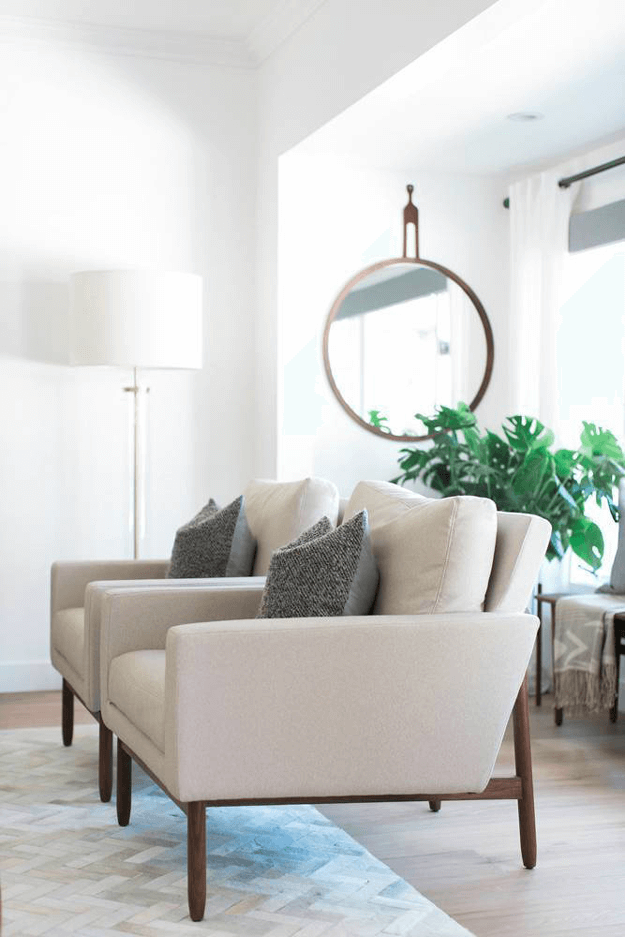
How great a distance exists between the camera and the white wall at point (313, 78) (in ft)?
12.6

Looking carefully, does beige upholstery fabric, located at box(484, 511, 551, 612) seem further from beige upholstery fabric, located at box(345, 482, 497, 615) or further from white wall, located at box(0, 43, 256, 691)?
white wall, located at box(0, 43, 256, 691)

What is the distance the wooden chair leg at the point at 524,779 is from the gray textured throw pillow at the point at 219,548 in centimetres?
115

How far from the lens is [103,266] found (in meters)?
5.19

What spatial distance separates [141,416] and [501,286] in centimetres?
174

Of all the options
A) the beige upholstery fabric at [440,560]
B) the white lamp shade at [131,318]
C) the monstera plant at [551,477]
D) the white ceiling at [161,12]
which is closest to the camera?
the beige upholstery fabric at [440,560]

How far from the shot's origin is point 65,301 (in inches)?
202

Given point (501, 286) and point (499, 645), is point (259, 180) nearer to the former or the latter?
point (501, 286)

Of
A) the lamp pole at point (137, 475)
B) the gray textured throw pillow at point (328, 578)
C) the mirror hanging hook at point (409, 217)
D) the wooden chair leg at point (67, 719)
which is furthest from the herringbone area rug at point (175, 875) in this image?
the mirror hanging hook at point (409, 217)

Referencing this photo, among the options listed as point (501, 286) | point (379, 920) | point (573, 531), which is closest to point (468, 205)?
point (501, 286)

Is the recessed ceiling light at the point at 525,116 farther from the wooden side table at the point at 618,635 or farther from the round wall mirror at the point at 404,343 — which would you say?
the wooden side table at the point at 618,635

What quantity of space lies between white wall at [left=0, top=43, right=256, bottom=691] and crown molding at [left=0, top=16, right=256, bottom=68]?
0.13 feet

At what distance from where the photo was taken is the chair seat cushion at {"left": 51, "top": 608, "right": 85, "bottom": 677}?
11.8 ft

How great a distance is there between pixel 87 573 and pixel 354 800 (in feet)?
5.85

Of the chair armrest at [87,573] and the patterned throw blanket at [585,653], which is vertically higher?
the chair armrest at [87,573]
